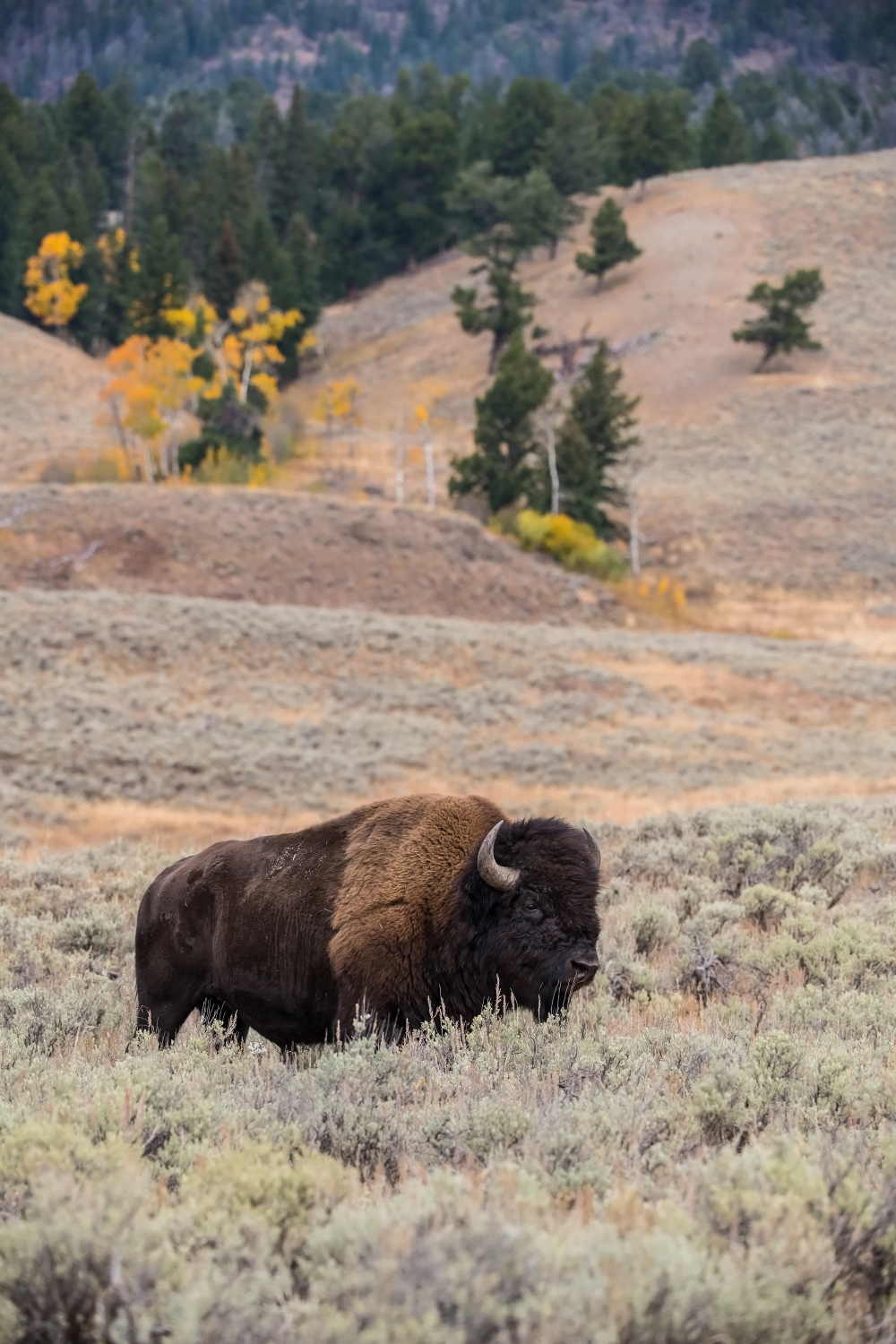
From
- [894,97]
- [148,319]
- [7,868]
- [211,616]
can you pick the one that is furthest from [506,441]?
[894,97]

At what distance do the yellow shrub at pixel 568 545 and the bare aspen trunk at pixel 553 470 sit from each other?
1747mm

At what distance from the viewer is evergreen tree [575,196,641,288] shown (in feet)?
220

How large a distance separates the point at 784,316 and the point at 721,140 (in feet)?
131

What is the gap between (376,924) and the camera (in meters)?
5.27

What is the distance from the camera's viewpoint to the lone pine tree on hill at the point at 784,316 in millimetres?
58031

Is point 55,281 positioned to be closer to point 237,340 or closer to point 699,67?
point 237,340

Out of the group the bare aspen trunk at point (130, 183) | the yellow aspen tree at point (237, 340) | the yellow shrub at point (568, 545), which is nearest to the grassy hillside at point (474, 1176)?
the yellow shrub at point (568, 545)

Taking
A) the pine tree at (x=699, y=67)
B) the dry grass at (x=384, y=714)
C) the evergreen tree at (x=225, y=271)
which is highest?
the pine tree at (x=699, y=67)

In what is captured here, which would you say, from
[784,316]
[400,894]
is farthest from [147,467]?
[400,894]

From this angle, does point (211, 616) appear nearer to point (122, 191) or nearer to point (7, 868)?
point (7, 868)

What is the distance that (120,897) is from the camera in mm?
9195

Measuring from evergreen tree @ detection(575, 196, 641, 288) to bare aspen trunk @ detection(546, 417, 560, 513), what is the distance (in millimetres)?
29224

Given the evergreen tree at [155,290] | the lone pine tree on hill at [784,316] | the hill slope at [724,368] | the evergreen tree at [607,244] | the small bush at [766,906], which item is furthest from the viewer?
the evergreen tree at [607,244]

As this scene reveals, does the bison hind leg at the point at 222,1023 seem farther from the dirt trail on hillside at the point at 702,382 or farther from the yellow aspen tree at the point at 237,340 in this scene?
the yellow aspen tree at the point at 237,340
